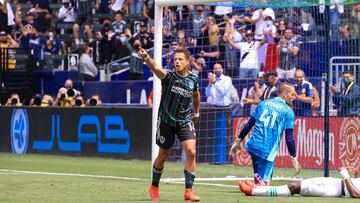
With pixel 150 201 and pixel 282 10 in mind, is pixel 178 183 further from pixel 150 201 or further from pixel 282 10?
pixel 282 10

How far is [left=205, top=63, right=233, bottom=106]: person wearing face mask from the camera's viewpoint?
2177 centimetres

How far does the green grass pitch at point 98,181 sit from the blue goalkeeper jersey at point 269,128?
2.32 feet

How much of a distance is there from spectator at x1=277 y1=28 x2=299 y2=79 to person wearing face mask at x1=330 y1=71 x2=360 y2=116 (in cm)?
115

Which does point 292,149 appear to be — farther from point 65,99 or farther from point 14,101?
point 14,101

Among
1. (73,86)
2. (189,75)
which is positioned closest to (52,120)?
(73,86)

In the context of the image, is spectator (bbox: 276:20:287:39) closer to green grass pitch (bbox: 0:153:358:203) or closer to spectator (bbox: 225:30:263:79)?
spectator (bbox: 225:30:263:79)

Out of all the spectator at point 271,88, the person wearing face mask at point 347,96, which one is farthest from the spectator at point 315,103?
the spectator at point 271,88

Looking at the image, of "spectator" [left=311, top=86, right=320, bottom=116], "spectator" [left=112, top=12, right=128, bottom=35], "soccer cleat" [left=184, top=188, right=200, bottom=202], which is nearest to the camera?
"soccer cleat" [left=184, top=188, right=200, bottom=202]

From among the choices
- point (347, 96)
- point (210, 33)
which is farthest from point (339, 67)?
point (210, 33)

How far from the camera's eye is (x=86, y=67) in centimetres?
3006

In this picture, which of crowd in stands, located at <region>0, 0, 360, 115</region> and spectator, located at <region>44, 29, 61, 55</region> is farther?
spectator, located at <region>44, 29, 61, 55</region>

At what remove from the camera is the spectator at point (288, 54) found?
2152 cm

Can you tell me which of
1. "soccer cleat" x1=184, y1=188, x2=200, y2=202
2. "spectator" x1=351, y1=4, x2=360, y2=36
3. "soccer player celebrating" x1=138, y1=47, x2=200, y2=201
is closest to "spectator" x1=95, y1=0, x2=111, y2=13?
"spectator" x1=351, y1=4, x2=360, y2=36

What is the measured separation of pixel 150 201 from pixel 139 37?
52.9 ft
